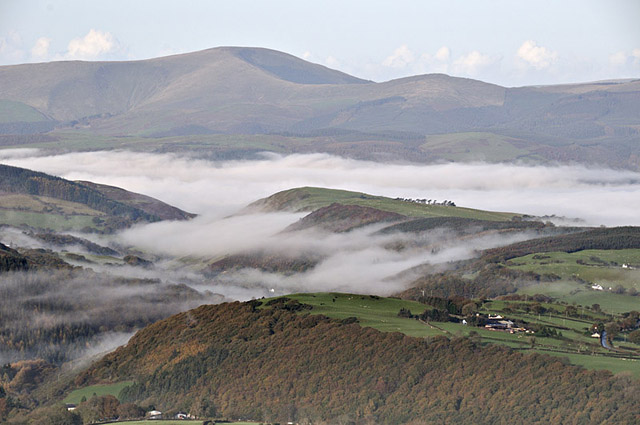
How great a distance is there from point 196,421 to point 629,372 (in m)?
73.6

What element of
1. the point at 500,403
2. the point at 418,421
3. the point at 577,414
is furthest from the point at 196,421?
the point at 577,414

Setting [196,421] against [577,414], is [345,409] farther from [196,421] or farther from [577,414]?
[577,414]

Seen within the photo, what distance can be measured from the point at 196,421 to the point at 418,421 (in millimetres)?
39339

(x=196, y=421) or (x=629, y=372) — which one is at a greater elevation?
(x=629, y=372)

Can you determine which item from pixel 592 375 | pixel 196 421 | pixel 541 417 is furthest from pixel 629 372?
pixel 196 421

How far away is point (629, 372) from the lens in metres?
188

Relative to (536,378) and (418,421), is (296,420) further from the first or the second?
(536,378)

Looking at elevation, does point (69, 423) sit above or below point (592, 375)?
below

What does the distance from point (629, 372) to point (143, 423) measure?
81718 millimetres

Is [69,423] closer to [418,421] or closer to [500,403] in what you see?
[418,421]

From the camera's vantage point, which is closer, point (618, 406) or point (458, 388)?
point (618, 406)

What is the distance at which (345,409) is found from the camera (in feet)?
655

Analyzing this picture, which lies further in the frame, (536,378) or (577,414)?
(536,378)

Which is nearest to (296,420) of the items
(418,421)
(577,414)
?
(418,421)
